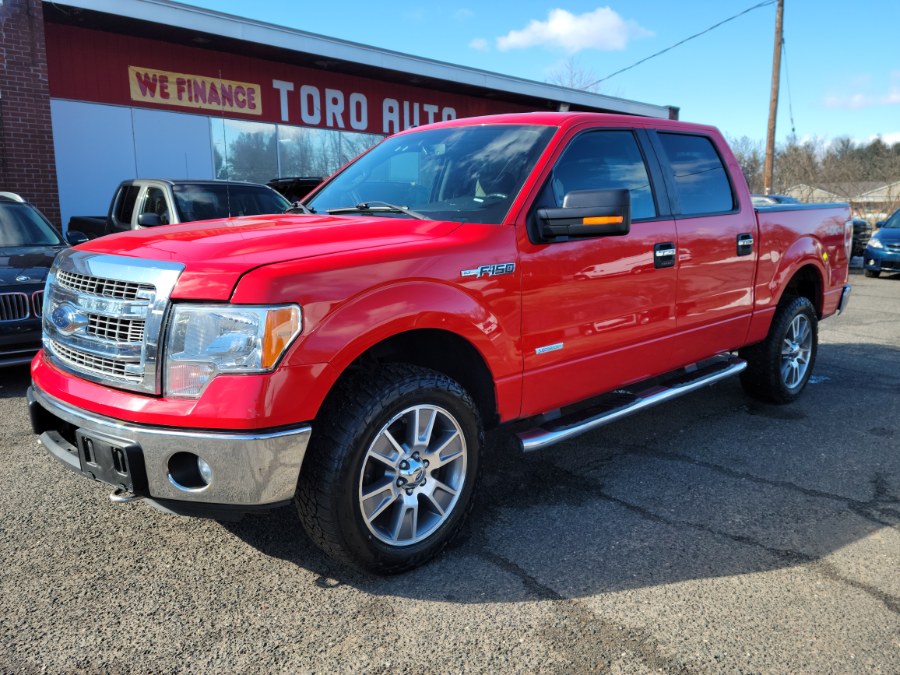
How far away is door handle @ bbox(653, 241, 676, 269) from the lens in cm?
379

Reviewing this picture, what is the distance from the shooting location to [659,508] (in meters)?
3.47

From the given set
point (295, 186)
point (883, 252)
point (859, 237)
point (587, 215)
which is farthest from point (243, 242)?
point (859, 237)

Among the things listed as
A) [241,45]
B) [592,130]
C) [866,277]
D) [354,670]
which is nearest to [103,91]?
[241,45]

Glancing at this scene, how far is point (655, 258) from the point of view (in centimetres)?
379

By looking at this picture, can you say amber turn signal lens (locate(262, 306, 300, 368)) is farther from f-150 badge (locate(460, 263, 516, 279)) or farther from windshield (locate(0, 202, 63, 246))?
windshield (locate(0, 202, 63, 246))

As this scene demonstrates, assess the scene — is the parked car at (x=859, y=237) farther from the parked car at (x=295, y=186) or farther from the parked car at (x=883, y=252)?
the parked car at (x=295, y=186)

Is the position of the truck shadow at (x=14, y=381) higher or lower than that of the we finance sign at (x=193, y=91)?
lower

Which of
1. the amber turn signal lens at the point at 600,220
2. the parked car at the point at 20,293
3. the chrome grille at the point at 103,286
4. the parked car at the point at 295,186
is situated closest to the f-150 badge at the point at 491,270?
the amber turn signal lens at the point at 600,220

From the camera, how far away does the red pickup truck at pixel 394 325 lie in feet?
7.77

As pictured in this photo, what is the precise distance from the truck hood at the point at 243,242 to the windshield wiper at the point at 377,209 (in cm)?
11

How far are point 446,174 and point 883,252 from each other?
1501 cm

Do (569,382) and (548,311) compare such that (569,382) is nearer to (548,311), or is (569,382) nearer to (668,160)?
(548,311)

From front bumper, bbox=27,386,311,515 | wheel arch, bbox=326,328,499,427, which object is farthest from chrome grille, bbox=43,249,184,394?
wheel arch, bbox=326,328,499,427

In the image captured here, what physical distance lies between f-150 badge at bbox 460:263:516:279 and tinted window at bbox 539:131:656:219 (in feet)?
1.39
